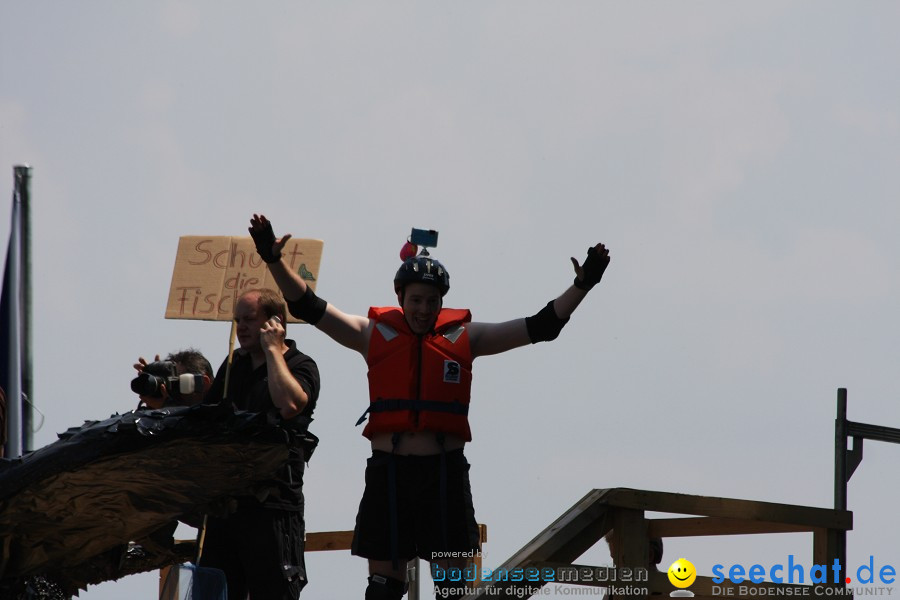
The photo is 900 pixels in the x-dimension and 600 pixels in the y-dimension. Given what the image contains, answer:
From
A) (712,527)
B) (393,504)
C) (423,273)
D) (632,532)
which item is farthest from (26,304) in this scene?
(632,532)

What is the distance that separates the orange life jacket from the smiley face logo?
4.43 ft

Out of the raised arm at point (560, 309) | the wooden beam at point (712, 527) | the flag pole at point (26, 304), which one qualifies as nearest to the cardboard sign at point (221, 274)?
the raised arm at point (560, 309)

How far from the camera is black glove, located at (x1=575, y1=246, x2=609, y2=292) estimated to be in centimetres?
696

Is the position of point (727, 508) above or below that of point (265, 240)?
below

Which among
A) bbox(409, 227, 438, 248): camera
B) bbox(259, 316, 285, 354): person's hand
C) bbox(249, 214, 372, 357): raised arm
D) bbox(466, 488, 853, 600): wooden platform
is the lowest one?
bbox(466, 488, 853, 600): wooden platform

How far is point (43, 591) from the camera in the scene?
6484 millimetres

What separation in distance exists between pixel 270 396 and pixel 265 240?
0.83 metres

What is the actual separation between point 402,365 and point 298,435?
70 cm

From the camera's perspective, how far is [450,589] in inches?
259

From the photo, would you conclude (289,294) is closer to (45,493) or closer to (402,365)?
(402,365)

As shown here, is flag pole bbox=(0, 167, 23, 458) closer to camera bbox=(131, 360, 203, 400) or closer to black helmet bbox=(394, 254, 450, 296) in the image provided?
camera bbox=(131, 360, 203, 400)

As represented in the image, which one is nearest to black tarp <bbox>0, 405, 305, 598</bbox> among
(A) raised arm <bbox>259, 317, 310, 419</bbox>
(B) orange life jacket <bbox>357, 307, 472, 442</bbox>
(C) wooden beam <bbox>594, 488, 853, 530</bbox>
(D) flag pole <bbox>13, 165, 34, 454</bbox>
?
(A) raised arm <bbox>259, 317, 310, 419</bbox>

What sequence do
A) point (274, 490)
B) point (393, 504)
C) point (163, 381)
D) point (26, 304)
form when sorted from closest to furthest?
1. point (274, 490)
2. point (393, 504)
3. point (163, 381)
4. point (26, 304)

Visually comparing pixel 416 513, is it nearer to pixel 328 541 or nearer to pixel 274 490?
pixel 274 490
